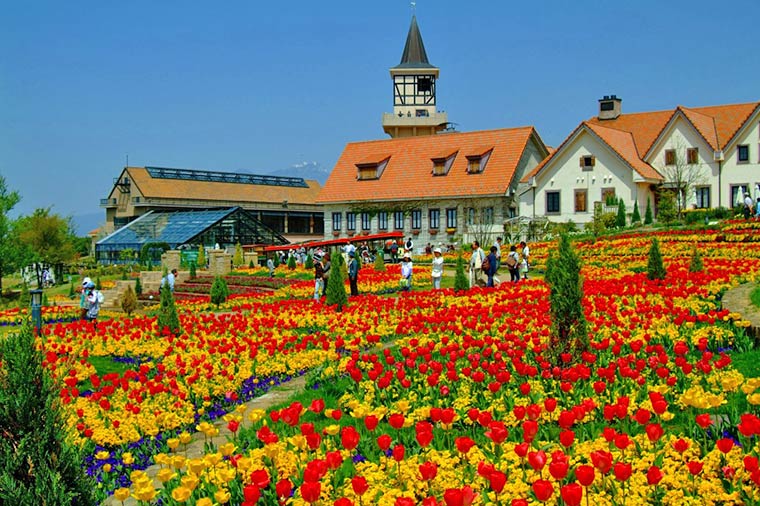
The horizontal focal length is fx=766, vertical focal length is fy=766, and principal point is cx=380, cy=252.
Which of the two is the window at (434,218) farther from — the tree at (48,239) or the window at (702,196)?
the tree at (48,239)

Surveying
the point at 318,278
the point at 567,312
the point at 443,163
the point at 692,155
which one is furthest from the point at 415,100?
the point at 567,312

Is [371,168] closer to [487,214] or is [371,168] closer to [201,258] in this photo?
[487,214]

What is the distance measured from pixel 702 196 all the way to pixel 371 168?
2273cm

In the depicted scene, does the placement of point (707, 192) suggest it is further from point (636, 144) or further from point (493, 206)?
point (493, 206)

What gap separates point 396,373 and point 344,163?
163 feet

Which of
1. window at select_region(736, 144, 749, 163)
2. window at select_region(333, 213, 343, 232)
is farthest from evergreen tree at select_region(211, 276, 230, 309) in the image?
window at select_region(736, 144, 749, 163)

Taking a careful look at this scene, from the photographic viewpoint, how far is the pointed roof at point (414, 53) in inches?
3018

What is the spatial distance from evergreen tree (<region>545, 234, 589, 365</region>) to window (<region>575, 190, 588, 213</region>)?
3839 centimetres

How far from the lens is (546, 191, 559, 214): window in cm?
4822

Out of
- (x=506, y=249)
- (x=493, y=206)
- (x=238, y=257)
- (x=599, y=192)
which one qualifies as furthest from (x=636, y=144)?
(x=238, y=257)

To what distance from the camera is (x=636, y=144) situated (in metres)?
49.7

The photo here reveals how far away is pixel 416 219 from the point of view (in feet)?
175

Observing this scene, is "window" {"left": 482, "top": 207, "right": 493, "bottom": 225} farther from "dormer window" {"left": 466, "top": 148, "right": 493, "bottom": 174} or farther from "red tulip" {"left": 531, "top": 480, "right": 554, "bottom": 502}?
"red tulip" {"left": 531, "top": 480, "right": 554, "bottom": 502}

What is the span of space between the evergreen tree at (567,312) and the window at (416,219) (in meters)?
43.1
